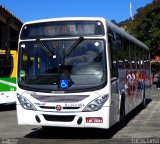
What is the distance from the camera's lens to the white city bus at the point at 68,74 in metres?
10.6

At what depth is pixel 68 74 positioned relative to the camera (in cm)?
1083

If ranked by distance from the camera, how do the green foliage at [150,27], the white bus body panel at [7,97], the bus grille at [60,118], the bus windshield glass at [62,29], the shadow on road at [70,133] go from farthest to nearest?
the green foliage at [150,27]
the white bus body panel at [7,97]
the shadow on road at [70,133]
the bus windshield glass at [62,29]
the bus grille at [60,118]

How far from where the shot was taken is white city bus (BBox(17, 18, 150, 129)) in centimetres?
1056

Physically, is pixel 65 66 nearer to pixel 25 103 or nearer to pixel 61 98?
pixel 61 98

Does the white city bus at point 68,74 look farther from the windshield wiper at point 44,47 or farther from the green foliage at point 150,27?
the green foliage at point 150,27

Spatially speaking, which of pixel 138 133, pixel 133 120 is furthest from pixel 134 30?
pixel 138 133

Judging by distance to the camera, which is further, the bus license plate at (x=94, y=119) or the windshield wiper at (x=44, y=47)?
the windshield wiper at (x=44, y=47)

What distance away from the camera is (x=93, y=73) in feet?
35.3

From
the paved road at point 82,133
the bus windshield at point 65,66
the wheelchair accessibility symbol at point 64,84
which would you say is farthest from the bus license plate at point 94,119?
the wheelchair accessibility symbol at point 64,84

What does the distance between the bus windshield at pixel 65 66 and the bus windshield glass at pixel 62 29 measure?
17 centimetres

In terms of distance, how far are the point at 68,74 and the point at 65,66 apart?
23cm

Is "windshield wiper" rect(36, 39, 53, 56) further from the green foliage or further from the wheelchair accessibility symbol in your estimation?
the green foliage

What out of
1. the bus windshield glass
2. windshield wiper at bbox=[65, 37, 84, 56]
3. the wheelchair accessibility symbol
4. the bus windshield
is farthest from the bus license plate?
the bus windshield glass

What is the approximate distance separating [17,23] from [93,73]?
2557 centimetres
